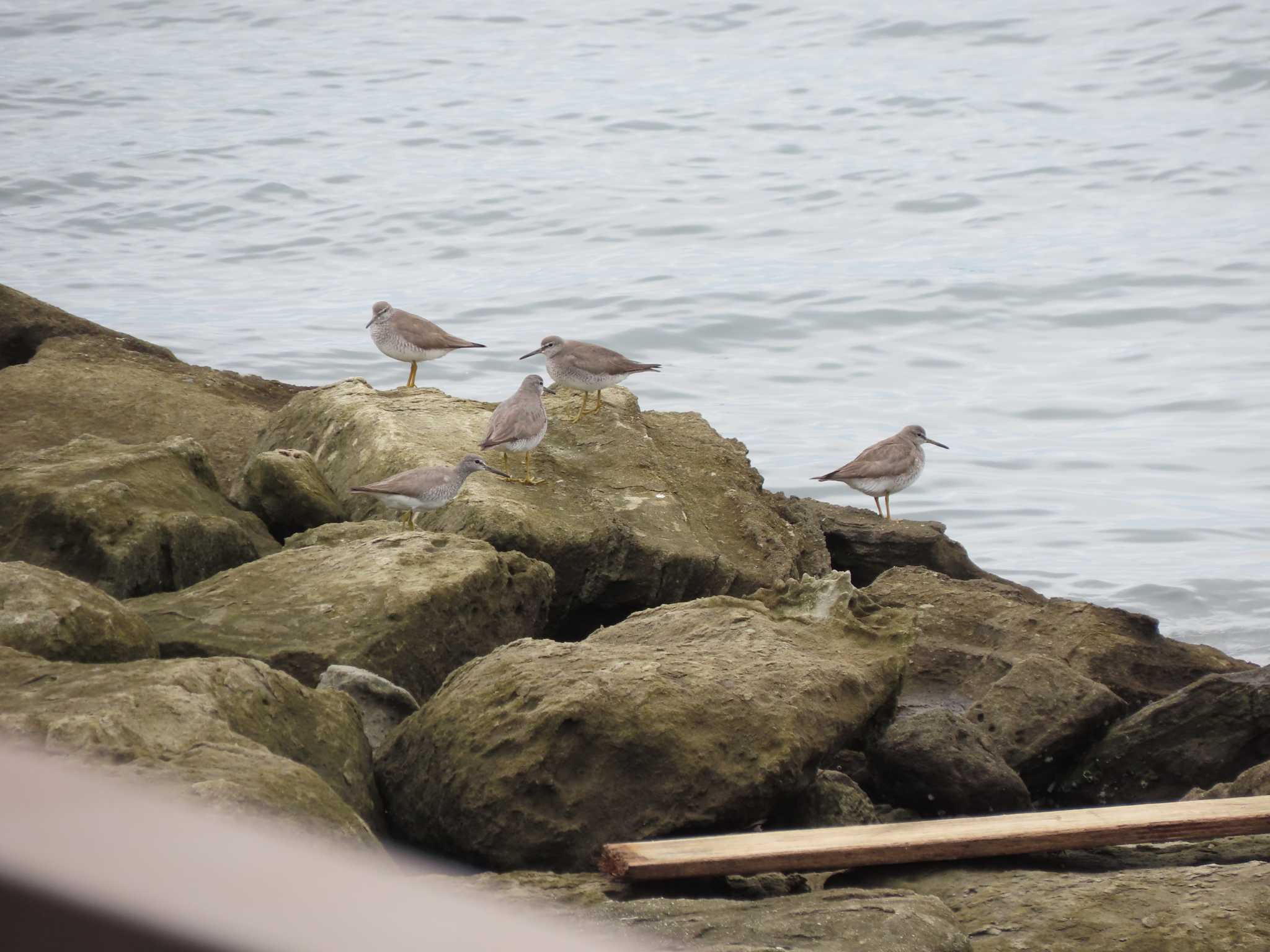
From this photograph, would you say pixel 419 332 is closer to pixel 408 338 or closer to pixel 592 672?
pixel 408 338

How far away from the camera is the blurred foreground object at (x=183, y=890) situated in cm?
73

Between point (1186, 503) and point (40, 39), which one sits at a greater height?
point (40, 39)

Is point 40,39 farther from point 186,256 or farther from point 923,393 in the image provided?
point 923,393

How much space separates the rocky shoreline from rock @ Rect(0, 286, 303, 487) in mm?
37

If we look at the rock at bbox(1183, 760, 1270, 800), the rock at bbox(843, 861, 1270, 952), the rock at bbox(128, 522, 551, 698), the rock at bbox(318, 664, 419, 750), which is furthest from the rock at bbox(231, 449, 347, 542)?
the rock at bbox(1183, 760, 1270, 800)

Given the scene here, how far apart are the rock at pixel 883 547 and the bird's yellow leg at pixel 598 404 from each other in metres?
1.10

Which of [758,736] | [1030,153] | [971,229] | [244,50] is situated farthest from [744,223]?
[758,736]

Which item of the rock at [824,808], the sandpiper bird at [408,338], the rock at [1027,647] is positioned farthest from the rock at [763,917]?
the sandpiper bird at [408,338]

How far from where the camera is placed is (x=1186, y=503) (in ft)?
40.8

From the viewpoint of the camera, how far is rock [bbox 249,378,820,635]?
6.80 m

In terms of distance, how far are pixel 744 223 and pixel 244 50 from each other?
15495 mm

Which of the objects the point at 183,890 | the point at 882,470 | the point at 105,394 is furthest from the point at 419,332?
the point at 183,890

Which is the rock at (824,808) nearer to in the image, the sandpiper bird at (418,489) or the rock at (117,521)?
the sandpiper bird at (418,489)

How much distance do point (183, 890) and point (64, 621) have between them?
3885 millimetres
